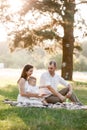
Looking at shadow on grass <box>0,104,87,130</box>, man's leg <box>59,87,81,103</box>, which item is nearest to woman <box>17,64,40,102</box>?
shadow on grass <box>0,104,87,130</box>

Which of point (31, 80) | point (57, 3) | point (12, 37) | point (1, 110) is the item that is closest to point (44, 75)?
point (31, 80)

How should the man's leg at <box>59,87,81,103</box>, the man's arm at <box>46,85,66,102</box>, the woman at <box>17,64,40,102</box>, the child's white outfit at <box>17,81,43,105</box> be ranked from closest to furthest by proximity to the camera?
the woman at <box>17,64,40,102</box>
the child's white outfit at <box>17,81,43,105</box>
the man's arm at <box>46,85,66,102</box>
the man's leg at <box>59,87,81,103</box>

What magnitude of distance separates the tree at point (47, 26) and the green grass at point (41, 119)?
1602cm

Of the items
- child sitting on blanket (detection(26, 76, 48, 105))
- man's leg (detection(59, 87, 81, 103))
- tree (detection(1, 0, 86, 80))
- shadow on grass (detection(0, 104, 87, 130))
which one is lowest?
shadow on grass (detection(0, 104, 87, 130))

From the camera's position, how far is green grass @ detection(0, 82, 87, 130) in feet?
29.1

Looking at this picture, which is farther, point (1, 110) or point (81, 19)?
point (81, 19)

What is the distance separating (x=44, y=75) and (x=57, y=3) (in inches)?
582

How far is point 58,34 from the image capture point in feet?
101

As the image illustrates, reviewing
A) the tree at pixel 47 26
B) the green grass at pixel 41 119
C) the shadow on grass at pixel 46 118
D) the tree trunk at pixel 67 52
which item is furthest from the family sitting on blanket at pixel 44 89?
the tree trunk at pixel 67 52

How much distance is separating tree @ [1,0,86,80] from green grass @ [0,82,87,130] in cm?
1602

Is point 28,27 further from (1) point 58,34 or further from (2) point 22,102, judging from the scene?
(2) point 22,102

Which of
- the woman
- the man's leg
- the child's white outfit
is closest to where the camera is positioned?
the woman

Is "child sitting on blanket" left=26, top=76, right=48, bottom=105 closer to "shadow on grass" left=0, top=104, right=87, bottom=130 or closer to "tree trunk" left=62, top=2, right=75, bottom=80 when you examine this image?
"shadow on grass" left=0, top=104, right=87, bottom=130

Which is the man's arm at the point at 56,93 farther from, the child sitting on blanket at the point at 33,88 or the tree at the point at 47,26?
the tree at the point at 47,26
